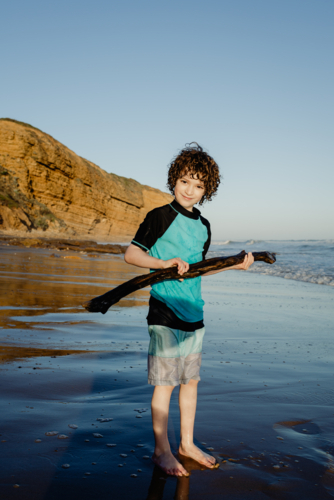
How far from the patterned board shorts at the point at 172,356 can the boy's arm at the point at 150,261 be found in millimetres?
313

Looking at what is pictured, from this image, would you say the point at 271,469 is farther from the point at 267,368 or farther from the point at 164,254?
the point at 267,368

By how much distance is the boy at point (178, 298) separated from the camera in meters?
2.07

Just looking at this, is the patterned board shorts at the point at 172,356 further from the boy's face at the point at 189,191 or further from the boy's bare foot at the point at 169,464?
the boy's face at the point at 189,191

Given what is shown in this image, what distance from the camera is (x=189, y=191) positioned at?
2.39 m

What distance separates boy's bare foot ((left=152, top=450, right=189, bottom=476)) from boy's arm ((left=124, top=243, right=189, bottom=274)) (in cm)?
85

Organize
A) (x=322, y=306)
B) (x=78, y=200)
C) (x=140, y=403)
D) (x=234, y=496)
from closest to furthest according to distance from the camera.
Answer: (x=234, y=496)
(x=140, y=403)
(x=322, y=306)
(x=78, y=200)

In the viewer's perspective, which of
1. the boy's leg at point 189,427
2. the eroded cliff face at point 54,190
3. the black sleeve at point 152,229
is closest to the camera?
the boy's leg at point 189,427

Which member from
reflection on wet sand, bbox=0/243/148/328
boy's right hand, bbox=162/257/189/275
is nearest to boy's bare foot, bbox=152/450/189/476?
boy's right hand, bbox=162/257/189/275

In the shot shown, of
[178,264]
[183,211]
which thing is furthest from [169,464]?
[183,211]

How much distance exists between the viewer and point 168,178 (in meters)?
2.57

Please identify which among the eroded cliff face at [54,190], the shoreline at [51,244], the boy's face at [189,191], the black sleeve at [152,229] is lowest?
the shoreline at [51,244]

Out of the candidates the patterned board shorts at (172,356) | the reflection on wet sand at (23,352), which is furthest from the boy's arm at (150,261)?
the reflection on wet sand at (23,352)

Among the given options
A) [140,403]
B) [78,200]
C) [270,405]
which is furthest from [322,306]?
[78,200]

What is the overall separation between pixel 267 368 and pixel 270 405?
83 centimetres
